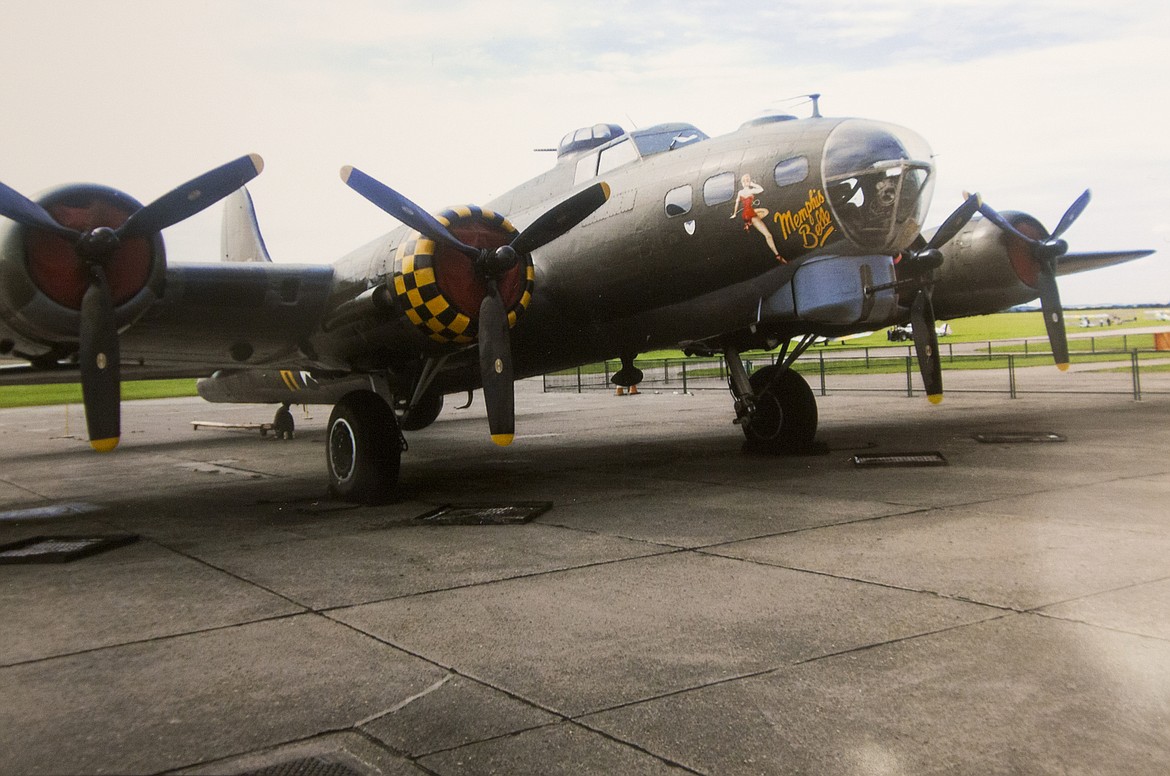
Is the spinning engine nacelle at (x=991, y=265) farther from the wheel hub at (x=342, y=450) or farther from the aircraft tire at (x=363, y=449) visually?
the wheel hub at (x=342, y=450)

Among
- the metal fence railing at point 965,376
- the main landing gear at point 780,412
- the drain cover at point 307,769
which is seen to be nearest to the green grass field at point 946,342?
the metal fence railing at point 965,376

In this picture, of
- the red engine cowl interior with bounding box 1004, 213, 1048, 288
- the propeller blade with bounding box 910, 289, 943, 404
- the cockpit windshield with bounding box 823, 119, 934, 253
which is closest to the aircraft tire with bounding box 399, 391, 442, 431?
the cockpit windshield with bounding box 823, 119, 934, 253

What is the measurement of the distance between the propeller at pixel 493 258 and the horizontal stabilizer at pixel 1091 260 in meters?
13.1

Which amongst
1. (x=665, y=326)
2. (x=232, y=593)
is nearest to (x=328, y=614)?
(x=232, y=593)

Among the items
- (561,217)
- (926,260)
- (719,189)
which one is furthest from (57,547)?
(926,260)

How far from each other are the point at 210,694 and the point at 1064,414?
57.6 feet

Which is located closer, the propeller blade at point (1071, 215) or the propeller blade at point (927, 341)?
the propeller blade at point (927, 341)

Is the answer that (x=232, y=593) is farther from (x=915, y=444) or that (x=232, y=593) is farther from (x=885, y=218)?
(x=915, y=444)

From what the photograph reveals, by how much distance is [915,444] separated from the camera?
13672mm

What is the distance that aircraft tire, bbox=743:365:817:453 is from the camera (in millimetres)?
12867

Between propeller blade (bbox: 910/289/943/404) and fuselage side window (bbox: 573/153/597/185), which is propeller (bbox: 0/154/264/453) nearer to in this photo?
fuselage side window (bbox: 573/153/597/185)

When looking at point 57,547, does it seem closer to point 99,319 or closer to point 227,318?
point 99,319

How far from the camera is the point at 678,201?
10.3 metres

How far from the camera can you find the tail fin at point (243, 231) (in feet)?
59.2
